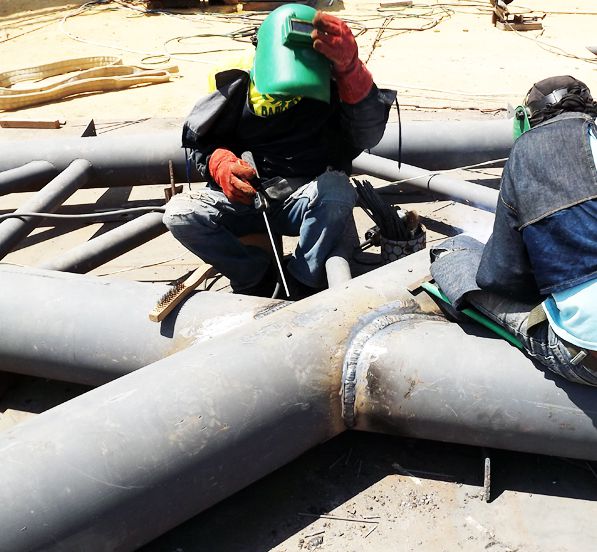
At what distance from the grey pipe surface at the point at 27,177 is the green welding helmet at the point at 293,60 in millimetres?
1977

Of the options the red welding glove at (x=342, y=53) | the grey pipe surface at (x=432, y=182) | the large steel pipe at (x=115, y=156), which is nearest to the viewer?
the red welding glove at (x=342, y=53)

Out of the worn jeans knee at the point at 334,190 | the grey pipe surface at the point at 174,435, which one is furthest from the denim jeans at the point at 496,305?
the worn jeans knee at the point at 334,190

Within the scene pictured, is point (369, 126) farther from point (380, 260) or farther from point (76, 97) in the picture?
point (76, 97)

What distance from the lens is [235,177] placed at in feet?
11.0

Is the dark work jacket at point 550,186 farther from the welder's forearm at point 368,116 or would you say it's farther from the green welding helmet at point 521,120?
the welder's forearm at point 368,116

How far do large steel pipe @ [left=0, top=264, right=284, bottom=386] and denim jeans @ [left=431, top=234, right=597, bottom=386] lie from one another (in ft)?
2.28

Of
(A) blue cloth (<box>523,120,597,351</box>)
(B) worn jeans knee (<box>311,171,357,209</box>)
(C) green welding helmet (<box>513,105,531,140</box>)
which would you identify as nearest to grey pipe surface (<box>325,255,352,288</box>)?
(B) worn jeans knee (<box>311,171,357,209</box>)

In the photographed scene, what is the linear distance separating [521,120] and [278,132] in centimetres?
141

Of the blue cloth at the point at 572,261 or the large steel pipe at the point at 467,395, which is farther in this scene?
the large steel pipe at the point at 467,395

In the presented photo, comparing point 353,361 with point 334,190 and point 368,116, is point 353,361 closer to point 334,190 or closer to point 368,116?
point 334,190

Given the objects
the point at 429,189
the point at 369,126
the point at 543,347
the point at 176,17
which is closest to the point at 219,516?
the point at 543,347

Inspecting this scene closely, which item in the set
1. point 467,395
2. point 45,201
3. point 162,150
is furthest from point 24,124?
point 467,395

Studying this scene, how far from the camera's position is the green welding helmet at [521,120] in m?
2.33

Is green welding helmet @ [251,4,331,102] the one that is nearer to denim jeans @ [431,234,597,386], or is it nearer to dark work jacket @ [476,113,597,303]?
denim jeans @ [431,234,597,386]
